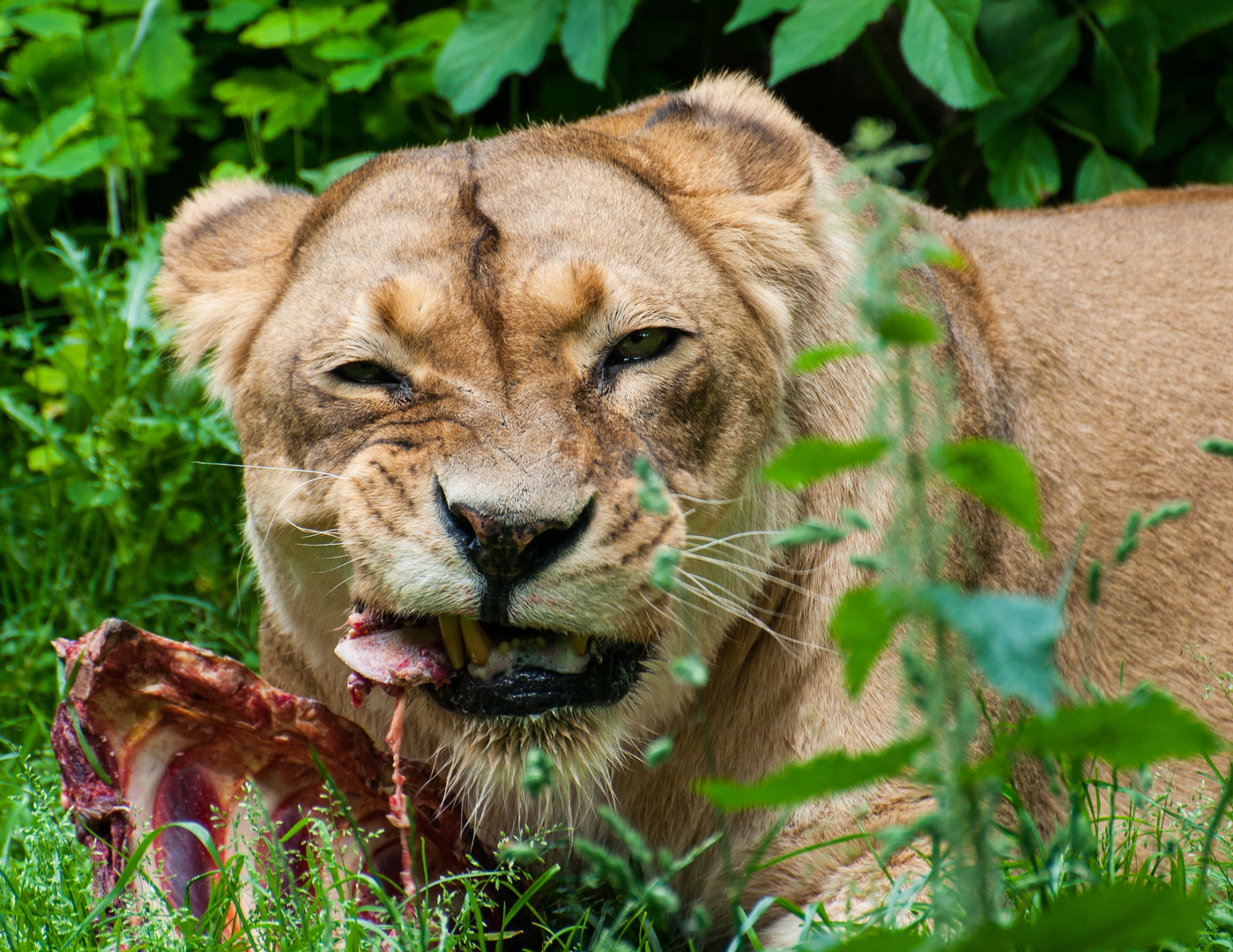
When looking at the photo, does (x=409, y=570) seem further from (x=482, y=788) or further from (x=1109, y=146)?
(x=1109, y=146)

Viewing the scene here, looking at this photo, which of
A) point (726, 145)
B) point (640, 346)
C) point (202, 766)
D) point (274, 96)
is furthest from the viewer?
point (274, 96)

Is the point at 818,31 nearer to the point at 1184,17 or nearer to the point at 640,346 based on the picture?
the point at 1184,17

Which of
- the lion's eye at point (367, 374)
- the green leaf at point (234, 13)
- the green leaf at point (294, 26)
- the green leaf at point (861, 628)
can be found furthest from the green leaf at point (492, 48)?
the green leaf at point (861, 628)

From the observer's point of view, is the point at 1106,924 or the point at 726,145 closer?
the point at 1106,924

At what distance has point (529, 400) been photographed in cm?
212

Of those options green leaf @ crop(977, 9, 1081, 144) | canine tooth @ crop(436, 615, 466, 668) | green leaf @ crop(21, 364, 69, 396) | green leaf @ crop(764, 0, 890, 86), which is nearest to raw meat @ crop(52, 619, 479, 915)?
canine tooth @ crop(436, 615, 466, 668)

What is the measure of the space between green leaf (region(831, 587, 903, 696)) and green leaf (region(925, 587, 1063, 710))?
58 mm

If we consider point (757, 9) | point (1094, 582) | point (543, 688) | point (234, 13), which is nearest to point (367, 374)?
point (543, 688)

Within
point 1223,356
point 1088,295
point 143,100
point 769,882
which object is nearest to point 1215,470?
point 1223,356

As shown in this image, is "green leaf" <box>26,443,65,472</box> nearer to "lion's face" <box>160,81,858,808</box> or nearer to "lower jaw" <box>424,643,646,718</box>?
"lion's face" <box>160,81,858,808</box>

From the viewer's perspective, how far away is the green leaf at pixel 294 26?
14.3ft

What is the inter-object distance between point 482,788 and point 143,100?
333cm

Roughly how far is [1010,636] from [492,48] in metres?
3.35

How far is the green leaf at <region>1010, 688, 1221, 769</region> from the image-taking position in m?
0.93
